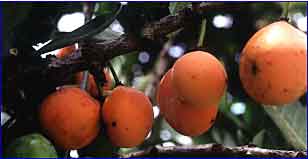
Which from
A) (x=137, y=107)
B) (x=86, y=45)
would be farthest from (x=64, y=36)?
(x=137, y=107)

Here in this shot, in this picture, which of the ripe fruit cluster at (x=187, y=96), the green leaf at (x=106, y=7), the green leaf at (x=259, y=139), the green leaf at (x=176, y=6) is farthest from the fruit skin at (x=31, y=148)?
the green leaf at (x=259, y=139)

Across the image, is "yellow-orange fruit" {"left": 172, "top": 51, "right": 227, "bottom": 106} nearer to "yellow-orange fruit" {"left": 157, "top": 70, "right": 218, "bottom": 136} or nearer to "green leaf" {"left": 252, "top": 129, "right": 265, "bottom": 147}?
"yellow-orange fruit" {"left": 157, "top": 70, "right": 218, "bottom": 136}

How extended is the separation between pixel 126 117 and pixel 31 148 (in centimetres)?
20

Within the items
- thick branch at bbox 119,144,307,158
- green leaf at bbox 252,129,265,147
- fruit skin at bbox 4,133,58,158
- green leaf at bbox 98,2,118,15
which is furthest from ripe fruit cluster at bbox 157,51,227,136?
green leaf at bbox 252,129,265,147

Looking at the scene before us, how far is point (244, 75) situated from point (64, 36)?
38cm

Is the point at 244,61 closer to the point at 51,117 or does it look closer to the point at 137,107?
the point at 137,107

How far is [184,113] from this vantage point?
3.95ft

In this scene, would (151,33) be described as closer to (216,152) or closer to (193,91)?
(193,91)

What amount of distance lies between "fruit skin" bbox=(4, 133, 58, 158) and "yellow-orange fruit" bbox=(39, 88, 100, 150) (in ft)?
0.16

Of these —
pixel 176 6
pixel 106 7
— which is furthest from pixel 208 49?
pixel 106 7

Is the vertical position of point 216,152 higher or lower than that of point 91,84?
lower

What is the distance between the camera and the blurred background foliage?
1259mm

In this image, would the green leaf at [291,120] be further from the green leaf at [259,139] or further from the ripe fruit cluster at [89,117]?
the ripe fruit cluster at [89,117]

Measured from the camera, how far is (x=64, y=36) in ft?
4.10
